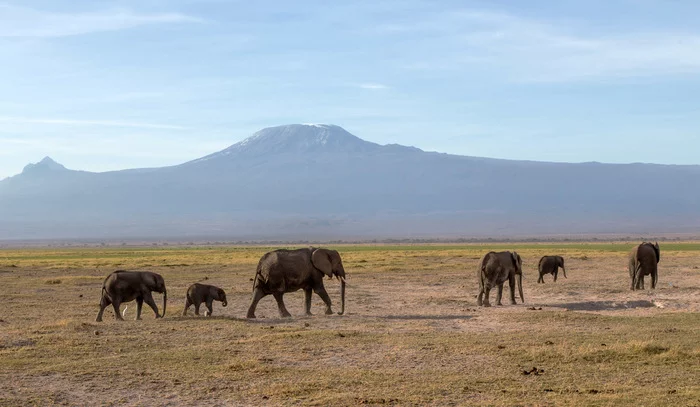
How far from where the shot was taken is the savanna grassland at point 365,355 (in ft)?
47.6

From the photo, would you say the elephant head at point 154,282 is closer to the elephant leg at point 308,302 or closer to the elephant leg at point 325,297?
the elephant leg at point 308,302

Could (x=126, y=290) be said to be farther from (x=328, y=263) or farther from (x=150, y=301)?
(x=328, y=263)

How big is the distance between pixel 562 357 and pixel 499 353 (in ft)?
4.35

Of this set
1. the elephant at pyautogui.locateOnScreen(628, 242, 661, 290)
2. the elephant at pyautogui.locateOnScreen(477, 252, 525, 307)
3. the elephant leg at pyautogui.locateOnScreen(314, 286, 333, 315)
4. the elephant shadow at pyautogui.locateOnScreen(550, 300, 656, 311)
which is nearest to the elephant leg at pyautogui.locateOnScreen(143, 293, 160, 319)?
the elephant leg at pyautogui.locateOnScreen(314, 286, 333, 315)

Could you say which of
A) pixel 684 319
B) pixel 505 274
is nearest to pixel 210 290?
pixel 505 274

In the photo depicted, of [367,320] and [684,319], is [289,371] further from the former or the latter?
[684,319]

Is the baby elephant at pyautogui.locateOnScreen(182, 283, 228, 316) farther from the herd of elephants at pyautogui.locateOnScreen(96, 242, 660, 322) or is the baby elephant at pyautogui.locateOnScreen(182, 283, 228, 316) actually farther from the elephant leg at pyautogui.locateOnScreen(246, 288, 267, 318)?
the elephant leg at pyautogui.locateOnScreen(246, 288, 267, 318)

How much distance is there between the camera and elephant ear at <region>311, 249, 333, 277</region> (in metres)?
26.4

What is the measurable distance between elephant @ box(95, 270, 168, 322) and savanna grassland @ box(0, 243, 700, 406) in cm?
55

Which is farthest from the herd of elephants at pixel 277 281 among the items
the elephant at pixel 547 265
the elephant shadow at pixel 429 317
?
the elephant at pixel 547 265

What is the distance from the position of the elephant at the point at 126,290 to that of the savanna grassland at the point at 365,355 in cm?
55

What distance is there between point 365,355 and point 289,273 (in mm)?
7825

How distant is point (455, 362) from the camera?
17.4 m

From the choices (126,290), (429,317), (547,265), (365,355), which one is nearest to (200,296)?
(126,290)
